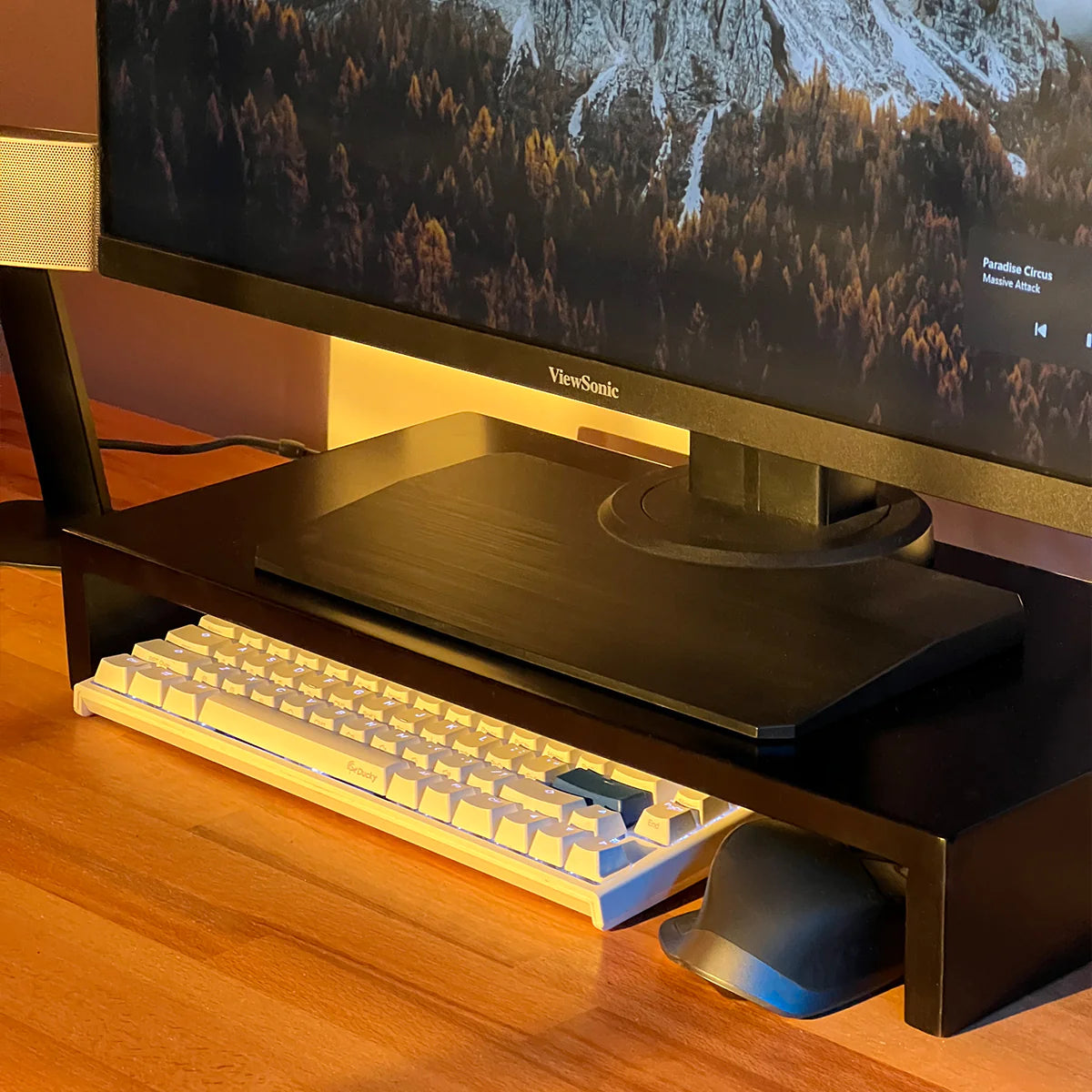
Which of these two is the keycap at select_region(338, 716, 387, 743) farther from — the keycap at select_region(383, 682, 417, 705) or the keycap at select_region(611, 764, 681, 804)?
the keycap at select_region(611, 764, 681, 804)

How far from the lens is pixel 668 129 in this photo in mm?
872

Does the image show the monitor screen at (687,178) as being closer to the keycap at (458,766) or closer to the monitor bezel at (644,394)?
the monitor bezel at (644,394)

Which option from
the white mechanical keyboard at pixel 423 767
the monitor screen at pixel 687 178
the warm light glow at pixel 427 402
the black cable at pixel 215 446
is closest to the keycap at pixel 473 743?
the white mechanical keyboard at pixel 423 767

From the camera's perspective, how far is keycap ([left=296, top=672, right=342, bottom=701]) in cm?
94

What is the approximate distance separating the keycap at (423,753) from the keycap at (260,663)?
118 millimetres

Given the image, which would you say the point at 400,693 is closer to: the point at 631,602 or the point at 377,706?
the point at 377,706

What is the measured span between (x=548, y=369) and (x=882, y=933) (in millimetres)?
A: 366

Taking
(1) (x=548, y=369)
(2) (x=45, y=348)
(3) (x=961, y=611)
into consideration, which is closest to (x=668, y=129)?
(1) (x=548, y=369)

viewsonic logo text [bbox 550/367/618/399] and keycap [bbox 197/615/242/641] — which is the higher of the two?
viewsonic logo text [bbox 550/367/618/399]

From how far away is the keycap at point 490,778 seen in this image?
842 mm

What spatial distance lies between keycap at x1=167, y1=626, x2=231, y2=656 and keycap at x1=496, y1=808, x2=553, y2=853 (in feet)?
0.82

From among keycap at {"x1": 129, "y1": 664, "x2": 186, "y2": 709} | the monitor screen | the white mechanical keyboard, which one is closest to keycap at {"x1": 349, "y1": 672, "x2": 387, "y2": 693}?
the white mechanical keyboard

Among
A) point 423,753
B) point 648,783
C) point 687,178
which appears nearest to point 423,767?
point 423,753

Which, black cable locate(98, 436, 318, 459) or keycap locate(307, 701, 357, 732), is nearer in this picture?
keycap locate(307, 701, 357, 732)
